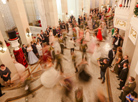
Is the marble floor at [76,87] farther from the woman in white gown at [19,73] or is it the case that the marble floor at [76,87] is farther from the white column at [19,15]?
the white column at [19,15]

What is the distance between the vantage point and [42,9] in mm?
14109

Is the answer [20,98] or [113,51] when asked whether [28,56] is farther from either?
[113,51]

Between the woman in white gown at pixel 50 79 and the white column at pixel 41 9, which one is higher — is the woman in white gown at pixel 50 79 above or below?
below

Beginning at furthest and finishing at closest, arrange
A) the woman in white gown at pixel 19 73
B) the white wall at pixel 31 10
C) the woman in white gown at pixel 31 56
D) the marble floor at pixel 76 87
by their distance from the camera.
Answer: the white wall at pixel 31 10, the woman in white gown at pixel 31 56, the woman in white gown at pixel 19 73, the marble floor at pixel 76 87

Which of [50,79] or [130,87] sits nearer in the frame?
[130,87]

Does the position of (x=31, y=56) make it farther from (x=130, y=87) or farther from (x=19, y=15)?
(x=130, y=87)

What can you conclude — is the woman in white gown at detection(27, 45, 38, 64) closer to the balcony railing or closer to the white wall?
the balcony railing

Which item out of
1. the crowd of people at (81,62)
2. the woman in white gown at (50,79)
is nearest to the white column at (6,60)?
the crowd of people at (81,62)

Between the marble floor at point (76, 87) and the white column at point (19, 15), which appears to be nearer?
the marble floor at point (76, 87)

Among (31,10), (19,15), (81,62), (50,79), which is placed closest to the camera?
(50,79)

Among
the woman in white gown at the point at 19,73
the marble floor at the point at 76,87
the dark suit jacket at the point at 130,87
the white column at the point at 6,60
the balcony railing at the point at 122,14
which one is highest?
the balcony railing at the point at 122,14

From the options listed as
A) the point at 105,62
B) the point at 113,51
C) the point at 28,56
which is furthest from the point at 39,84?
the point at 113,51

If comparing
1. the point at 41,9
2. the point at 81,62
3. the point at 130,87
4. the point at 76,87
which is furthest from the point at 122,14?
the point at 41,9

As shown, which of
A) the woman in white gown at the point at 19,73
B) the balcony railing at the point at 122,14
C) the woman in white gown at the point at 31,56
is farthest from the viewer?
the woman in white gown at the point at 31,56
